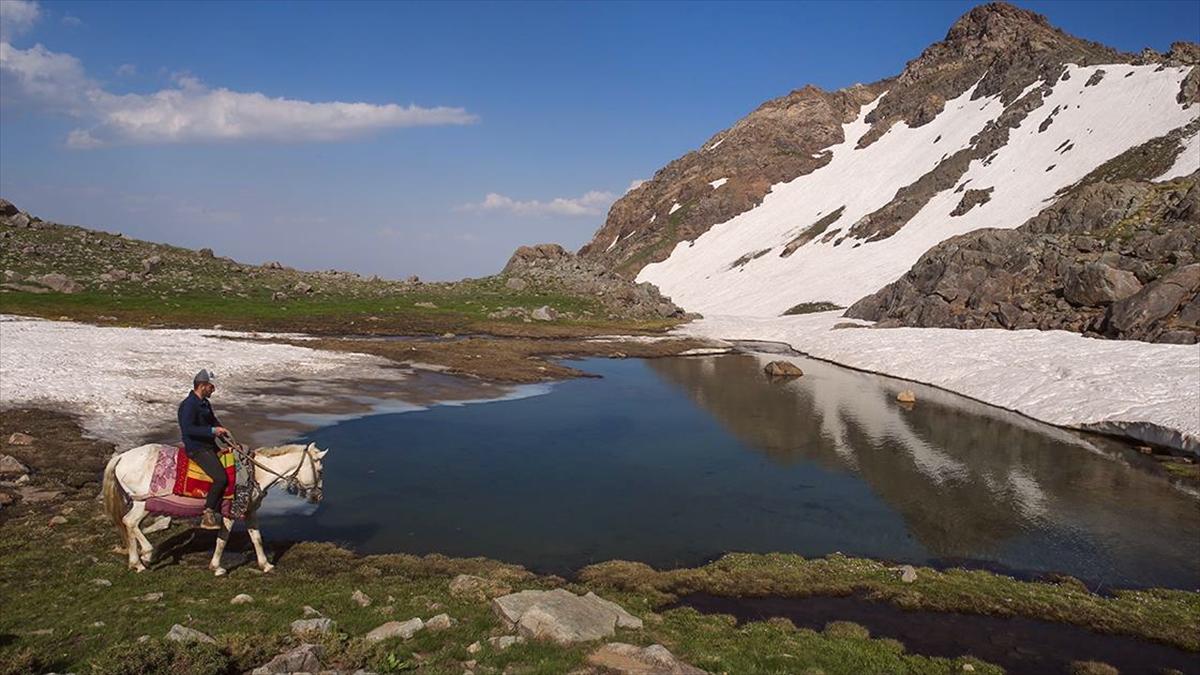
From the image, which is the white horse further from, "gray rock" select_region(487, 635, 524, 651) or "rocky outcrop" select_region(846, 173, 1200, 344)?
"rocky outcrop" select_region(846, 173, 1200, 344)

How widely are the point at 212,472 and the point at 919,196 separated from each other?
154071 millimetres

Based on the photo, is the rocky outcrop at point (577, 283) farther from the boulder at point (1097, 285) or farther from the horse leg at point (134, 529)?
the horse leg at point (134, 529)

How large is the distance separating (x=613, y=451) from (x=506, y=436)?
6.95m

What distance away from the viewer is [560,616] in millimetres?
→ 14820

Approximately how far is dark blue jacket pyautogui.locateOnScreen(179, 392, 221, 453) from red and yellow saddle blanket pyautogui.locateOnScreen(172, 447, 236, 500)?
0.36 metres

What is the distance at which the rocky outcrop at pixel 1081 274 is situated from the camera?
2351 inches

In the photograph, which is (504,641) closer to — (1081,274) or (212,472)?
(212,472)

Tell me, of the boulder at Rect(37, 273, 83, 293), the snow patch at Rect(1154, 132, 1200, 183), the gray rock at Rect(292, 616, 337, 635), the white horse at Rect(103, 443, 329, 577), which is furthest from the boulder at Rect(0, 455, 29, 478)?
the snow patch at Rect(1154, 132, 1200, 183)

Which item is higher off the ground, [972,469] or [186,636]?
[972,469]

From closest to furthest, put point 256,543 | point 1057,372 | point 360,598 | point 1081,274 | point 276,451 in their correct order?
point 360,598
point 256,543
point 276,451
point 1057,372
point 1081,274

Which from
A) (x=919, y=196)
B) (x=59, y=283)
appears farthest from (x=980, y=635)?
(x=919, y=196)

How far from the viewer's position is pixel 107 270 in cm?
9612

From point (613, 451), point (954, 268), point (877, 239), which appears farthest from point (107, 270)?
point (877, 239)

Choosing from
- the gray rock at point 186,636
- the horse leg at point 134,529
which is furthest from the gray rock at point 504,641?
the horse leg at point 134,529
